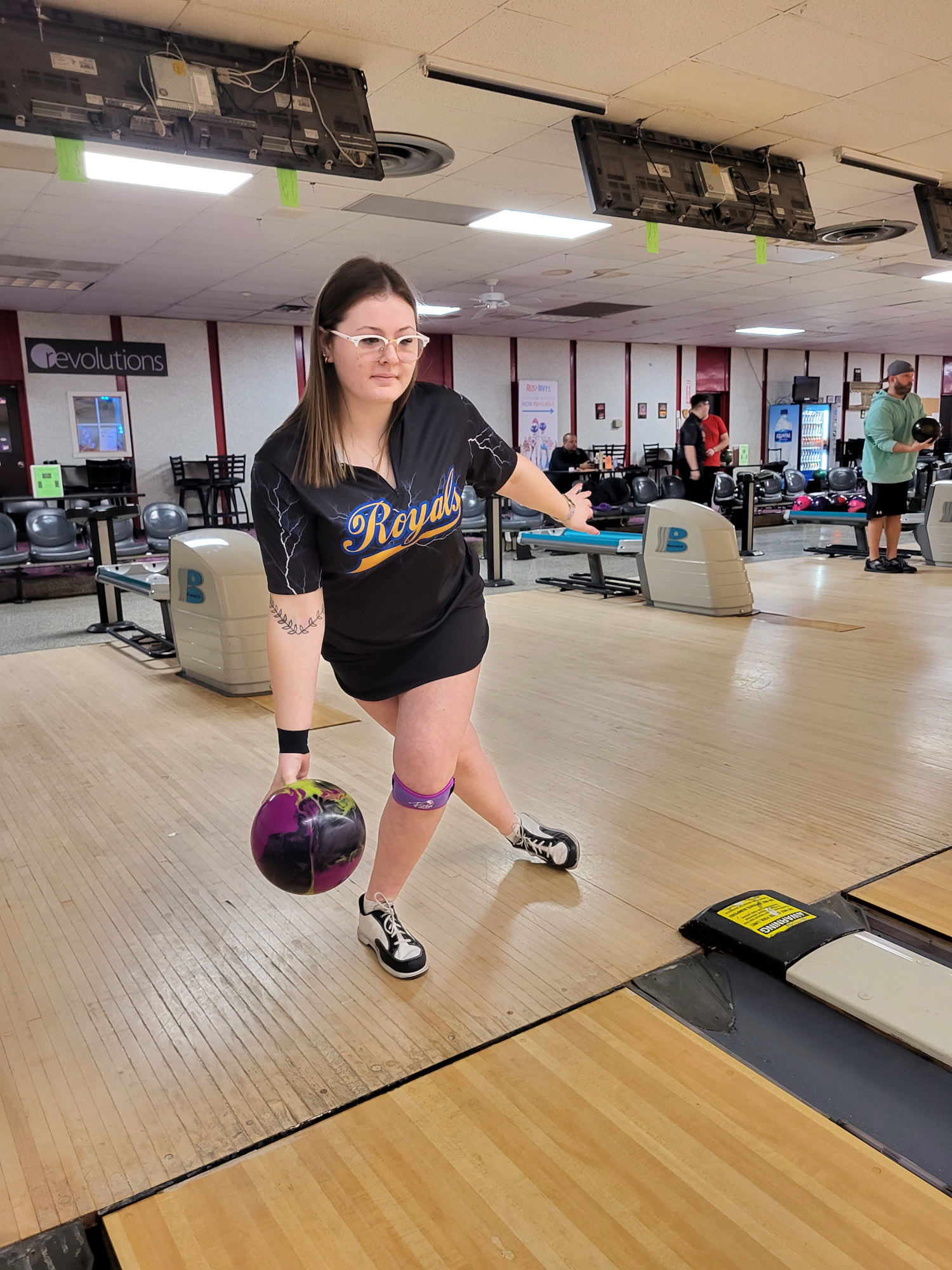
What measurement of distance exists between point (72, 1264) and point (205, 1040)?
51 centimetres

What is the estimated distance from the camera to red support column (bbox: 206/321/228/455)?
11.2 metres

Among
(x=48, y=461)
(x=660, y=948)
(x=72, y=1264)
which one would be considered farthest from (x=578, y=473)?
(x=72, y=1264)

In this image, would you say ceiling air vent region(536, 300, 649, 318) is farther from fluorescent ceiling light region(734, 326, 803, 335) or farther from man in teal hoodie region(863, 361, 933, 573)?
man in teal hoodie region(863, 361, 933, 573)

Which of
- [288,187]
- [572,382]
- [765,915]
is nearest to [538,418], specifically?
[572,382]

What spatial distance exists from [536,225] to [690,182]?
70.2 inches

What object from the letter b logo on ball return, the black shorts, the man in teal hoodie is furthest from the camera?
the man in teal hoodie

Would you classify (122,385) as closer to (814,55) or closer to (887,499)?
(887,499)

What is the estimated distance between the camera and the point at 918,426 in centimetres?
701

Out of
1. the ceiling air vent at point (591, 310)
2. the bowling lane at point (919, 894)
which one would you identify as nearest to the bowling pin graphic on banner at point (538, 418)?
the ceiling air vent at point (591, 310)

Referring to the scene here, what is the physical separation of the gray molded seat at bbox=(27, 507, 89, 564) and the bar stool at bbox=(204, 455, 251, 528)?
238 cm

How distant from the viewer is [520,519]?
10.4m

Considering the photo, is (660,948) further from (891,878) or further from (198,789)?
(198,789)

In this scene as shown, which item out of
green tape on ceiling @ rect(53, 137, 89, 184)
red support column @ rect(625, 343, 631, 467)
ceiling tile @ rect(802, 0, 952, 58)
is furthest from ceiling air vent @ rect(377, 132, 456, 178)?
red support column @ rect(625, 343, 631, 467)

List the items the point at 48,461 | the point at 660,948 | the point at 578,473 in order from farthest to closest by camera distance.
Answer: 1. the point at 578,473
2. the point at 48,461
3. the point at 660,948
